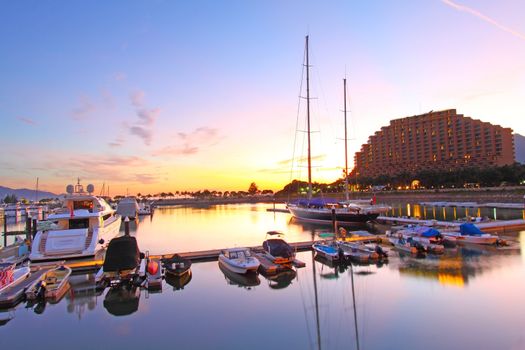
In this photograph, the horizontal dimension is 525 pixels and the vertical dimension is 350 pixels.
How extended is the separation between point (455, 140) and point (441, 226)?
157 m

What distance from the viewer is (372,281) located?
19891 millimetres

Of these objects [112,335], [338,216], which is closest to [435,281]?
[112,335]

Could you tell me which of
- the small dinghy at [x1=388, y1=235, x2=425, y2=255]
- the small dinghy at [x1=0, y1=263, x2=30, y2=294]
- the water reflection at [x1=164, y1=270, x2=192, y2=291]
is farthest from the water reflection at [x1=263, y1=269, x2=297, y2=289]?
the small dinghy at [x1=0, y1=263, x2=30, y2=294]

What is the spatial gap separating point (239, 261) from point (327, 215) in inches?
1213

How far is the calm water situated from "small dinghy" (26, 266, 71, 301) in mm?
622

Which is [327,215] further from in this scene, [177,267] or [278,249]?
[177,267]

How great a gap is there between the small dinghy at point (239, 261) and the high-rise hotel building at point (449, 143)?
166m

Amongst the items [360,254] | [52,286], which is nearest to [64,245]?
[52,286]

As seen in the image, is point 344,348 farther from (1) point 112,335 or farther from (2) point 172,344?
(1) point 112,335

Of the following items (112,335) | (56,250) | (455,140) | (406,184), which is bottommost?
(112,335)

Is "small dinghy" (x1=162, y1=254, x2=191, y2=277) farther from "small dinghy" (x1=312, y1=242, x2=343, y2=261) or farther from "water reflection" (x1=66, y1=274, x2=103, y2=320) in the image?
"small dinghy" (x1=312, y1=242, x2=343, y2=261)

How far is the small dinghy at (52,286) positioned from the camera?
1731cm

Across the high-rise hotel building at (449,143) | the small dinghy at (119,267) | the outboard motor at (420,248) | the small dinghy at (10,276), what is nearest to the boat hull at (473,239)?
the outboard motor at (420,248)

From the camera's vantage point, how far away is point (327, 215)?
50.9m
